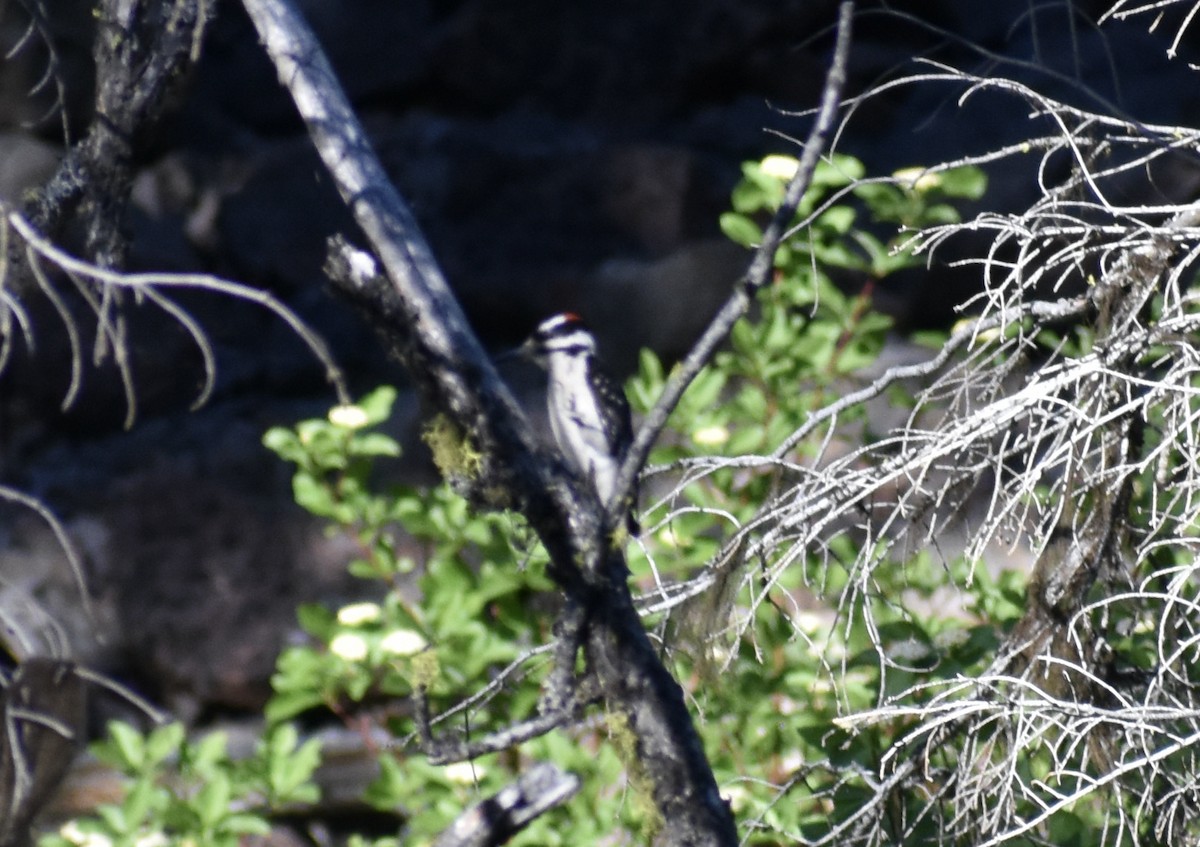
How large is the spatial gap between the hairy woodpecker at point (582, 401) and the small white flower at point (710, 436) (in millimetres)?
805

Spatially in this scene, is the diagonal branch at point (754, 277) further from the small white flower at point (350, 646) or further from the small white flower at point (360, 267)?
the small white flower at point (350, 646)

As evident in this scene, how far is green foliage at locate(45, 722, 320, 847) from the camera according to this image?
262 cm

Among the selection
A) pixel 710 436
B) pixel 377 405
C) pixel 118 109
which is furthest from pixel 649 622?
pixel 118 109

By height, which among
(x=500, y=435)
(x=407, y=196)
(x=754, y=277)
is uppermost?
(x=754, y=277)

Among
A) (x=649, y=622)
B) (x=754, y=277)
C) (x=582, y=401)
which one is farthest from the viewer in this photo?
(x=582, y=401)

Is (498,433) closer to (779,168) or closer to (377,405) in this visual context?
(377,405)

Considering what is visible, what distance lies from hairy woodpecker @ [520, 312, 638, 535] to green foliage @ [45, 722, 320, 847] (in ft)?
4.04

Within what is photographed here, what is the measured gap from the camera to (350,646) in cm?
270

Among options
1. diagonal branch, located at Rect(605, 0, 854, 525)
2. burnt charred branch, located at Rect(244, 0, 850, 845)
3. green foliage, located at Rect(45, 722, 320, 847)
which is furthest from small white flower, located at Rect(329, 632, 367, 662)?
diagonal branch, located at Rect(605, 0, 854, 525)

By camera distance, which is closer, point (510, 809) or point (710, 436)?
point (510, 809)

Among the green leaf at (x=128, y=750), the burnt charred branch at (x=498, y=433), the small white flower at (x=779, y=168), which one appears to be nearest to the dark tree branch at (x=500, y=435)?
the burnt charred branch at (x=498, y=433)

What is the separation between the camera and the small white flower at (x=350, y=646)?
2.69 m

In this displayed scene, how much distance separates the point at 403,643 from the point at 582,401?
1432 mm

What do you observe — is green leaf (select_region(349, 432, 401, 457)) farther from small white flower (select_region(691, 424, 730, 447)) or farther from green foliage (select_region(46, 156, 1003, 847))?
small white flower (select_region(691, 424, 730, 447))
